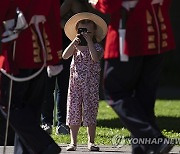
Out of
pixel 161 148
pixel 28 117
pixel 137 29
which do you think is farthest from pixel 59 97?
pixel 161 148

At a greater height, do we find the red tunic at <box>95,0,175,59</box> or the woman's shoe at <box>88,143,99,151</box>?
the red tunic at <box>95,0,175,59</box>

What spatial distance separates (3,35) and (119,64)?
3.15 ft

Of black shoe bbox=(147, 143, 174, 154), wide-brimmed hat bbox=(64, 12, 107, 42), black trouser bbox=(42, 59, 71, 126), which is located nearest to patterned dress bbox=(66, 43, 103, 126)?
wide-brimmed hat bbox=(64, 12, 107, 42)

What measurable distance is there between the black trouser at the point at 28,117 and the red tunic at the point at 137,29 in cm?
70

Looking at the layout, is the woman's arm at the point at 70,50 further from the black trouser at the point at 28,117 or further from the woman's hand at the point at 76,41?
the black trouser at the point at 28,117

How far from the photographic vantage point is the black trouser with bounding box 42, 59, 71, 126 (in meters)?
9.64

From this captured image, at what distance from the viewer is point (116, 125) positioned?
1059 centimetres

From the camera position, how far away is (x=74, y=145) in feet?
27.4

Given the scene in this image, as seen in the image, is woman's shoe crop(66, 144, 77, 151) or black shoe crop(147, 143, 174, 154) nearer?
black shoe crop(147, 143, 174, 154)

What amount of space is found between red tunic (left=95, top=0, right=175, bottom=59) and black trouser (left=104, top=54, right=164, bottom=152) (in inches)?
3.2

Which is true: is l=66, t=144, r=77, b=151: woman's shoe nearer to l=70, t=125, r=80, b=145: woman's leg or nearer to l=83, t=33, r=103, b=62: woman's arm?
l=70, t=125, r=80, b=145: woman's leg

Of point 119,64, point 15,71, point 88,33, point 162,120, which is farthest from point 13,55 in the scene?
point 162,120

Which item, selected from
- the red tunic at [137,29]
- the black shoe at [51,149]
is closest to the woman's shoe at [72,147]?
the black shoe at [51,149]

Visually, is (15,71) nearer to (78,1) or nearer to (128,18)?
(128,18)
